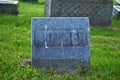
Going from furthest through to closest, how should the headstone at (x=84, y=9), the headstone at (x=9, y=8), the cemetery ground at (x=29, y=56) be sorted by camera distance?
the headstone at (x=9, y=8) < the headstone at (x=84, y=9) < the cemetery ground at (x=29, y=56)

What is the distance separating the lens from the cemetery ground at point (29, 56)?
5.28m

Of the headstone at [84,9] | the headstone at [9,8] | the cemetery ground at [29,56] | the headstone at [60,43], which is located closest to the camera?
the cemetery ground at [29,56]

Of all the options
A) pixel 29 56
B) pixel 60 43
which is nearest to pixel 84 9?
pixel 29 56

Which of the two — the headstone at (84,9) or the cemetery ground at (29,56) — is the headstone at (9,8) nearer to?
the headstone at (84,9)

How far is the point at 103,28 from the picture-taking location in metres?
10.4

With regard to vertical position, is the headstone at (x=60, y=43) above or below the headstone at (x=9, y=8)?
below

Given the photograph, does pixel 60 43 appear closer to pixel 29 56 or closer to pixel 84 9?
pixel 29 56

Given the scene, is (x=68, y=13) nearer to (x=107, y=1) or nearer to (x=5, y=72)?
(x=107, y=1)

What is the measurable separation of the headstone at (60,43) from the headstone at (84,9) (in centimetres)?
465

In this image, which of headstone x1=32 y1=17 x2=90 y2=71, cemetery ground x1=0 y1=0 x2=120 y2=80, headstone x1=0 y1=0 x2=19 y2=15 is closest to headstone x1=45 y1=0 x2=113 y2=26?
cemetery ground x1=0 y1=0 x2=120 y2=80

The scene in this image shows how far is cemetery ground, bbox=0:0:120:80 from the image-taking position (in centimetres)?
528

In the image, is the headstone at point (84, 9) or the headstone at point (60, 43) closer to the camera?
the headstone at point (60, 43)

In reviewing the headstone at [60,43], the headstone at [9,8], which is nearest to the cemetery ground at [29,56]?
the headstone at [60,43]

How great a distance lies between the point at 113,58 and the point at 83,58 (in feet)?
3.40
